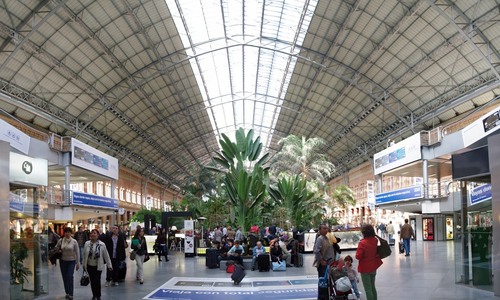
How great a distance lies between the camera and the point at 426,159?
29.5 m

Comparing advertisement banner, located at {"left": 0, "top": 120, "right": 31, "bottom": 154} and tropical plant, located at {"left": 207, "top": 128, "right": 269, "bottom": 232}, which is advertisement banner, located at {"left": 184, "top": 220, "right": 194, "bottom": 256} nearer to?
tropical plant, located at {"left": 207, "top": 128, "right": 269, "bottom": 232}

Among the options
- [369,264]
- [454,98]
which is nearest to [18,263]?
[369,264]

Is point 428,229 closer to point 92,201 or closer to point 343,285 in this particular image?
point 92,201

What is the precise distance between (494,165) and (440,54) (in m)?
24.6

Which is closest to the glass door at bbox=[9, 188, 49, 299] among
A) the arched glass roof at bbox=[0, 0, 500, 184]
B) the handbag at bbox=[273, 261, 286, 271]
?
the handbag at bbox=[273, 261, 286, 271]

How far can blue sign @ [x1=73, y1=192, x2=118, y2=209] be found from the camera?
31.6m

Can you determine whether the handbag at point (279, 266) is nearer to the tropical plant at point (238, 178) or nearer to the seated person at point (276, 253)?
the seated person at point (276, 253)

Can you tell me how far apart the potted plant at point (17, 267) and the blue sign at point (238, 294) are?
103 inches

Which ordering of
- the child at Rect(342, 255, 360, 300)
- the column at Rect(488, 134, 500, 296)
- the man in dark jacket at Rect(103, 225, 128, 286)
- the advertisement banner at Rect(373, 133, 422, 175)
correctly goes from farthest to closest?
the advertisement banner at Rect(373, 133, 422, 175) < the man in dark jacket at Rect(103, 225, 128, 286) < the column at Rect(488, 134, 500, 296) < the child at Rect(342, 255, 360, 300)

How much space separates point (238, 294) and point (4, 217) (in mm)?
5257

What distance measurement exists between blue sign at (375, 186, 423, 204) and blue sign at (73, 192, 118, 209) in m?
18.3

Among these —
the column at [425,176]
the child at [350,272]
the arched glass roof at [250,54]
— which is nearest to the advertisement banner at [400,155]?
the column at [425,176]

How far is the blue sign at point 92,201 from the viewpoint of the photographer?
3160 centimetres

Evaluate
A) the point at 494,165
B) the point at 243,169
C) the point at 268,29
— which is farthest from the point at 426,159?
the point at 494,165
